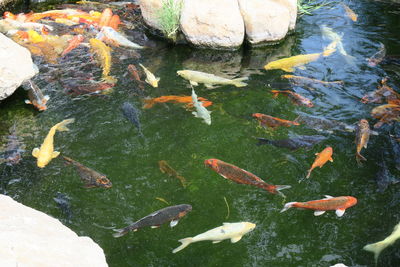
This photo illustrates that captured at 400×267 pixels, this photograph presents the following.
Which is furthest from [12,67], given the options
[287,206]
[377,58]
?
[377,58]

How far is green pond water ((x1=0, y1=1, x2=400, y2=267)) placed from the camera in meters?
4.20

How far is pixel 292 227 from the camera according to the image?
4.40m

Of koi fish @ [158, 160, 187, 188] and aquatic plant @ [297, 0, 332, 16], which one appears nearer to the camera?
koi fish @ [158, 160, 187, 188]

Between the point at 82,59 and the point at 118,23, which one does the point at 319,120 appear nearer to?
the point at 82,59

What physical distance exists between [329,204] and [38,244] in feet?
9.58

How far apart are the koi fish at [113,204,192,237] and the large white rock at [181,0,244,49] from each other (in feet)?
14.9

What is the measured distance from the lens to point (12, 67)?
625cm

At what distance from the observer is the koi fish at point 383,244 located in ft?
13.4

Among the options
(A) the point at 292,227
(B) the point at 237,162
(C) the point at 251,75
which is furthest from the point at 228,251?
(C) the point at 251,75

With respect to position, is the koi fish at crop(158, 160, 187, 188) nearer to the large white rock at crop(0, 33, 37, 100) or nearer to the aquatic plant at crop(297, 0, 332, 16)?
the large white rock at crop(0, 33, 37, 100)

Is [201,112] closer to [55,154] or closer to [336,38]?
[55,154]

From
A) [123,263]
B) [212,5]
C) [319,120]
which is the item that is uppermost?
[212,5]

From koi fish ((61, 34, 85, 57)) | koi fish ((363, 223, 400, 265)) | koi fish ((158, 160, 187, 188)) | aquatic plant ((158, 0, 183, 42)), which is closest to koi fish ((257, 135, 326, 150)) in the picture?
koi fish ((158, 160, 187, 188))

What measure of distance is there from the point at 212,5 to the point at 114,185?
4.49 m
